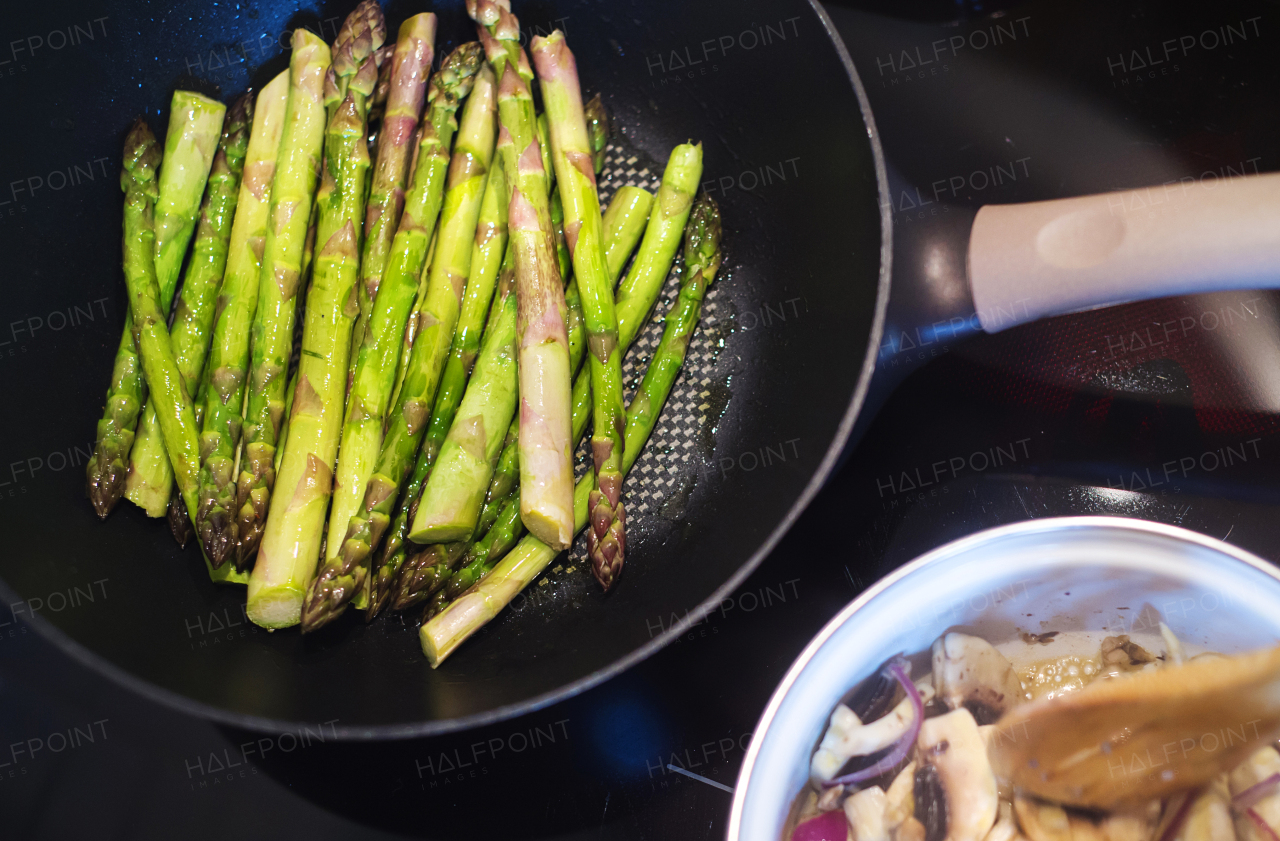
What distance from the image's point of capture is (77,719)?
1682 millimetres

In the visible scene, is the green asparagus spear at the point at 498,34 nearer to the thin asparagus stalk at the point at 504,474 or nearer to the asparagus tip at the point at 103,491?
the thin asparagus stalk at the point at 504,474

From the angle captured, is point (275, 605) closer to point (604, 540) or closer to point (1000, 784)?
point (604, 540)

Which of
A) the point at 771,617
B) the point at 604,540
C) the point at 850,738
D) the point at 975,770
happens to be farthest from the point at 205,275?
the point at 975,770

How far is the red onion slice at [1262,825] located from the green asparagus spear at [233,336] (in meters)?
1.94

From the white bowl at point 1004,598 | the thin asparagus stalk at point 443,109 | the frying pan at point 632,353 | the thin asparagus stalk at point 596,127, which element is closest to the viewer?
the white bowl at point 1004,598

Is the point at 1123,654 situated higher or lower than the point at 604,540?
lower

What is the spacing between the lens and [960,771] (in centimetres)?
130

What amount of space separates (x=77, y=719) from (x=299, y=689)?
66 centimetres

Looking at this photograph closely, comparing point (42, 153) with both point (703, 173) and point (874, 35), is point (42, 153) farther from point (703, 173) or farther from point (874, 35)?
point (874, 35)

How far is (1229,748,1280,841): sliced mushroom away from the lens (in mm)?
1229

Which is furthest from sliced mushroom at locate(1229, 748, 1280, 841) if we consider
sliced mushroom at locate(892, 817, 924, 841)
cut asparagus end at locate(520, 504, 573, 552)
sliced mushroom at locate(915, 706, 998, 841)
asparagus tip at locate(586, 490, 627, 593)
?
cut asparagus end at locate(520, 504, 573, 552)

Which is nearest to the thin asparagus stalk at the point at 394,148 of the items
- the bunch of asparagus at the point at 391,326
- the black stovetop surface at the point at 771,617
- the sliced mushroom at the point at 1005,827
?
the bunch of asparagus at the point at 391,326

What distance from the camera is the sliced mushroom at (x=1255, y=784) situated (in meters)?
1.23

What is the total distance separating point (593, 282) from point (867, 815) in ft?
3.82
